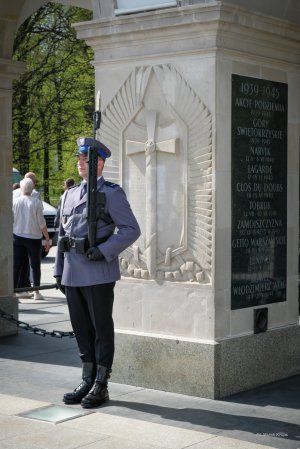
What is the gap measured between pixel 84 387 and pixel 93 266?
947 millimetres

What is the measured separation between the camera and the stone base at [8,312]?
10596 millimetres

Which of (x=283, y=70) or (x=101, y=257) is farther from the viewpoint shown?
(x=283, y=70)

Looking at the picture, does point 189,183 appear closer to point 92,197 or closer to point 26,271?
point 92,197

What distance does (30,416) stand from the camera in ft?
22.3

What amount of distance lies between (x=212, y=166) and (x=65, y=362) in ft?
9.05

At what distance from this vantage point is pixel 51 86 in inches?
1358

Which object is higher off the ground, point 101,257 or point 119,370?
point 101,257

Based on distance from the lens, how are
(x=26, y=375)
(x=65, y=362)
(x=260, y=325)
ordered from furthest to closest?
(x=65, y=362), (x=26, y=375), (x=260, y=325)

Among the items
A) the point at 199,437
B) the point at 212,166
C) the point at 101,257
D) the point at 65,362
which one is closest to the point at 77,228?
the point at 101,257

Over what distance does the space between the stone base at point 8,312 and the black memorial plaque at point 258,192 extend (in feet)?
12.1

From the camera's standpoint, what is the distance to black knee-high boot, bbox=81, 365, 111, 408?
7.03 meters

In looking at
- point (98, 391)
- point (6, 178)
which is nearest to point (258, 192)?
point (98, 391)

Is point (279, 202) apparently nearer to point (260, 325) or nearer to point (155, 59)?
point (260, 325)

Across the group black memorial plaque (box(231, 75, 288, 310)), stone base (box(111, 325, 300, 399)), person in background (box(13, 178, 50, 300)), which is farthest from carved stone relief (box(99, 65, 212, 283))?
person in background (box(13, 178, 50, 300))
